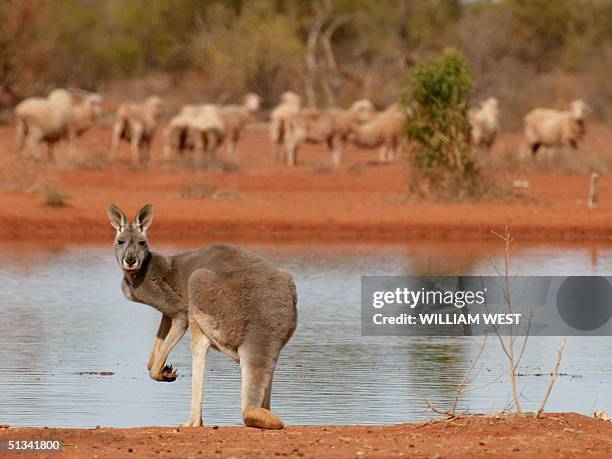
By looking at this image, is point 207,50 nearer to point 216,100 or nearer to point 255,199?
point 216,100

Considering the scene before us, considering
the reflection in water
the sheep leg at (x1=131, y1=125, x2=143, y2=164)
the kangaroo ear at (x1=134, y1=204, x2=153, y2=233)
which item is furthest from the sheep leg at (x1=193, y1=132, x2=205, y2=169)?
the kangaroo ear at (x1=134, y1=204, x2=153, y2=233)

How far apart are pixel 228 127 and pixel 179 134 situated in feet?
3.67

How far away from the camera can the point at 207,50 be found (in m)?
47.2

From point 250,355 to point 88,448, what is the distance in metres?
1.17

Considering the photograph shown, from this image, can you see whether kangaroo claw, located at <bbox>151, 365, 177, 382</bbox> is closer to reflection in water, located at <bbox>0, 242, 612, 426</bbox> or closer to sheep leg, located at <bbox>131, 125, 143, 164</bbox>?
reflection in water, located at <bbox>0, 242, 612, 426</bbox>

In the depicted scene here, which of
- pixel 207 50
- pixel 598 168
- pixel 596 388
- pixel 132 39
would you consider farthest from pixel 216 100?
pixel 596 388

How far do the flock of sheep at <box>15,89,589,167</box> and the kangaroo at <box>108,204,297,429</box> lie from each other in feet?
70.0

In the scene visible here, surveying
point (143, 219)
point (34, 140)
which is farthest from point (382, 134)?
point (143, 219)

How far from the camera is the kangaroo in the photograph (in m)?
8.40

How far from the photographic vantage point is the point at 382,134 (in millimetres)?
32844

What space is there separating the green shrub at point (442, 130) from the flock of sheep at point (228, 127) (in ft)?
18.6

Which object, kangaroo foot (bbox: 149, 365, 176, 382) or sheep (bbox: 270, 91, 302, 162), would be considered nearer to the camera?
kangaroo foot (bbox: 149, 365, 176, 382)

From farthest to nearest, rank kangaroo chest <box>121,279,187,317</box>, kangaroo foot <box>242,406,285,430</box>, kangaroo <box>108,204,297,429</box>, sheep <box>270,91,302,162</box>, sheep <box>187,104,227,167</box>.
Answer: sheep <box>270,91,302,162</box> < sheep <box>187,104,227,167</box> < kangaroo chest <box>121,279,187,317</box> < kangaroo <box>108,204,297,429</box> < kangaroo foot <box>242,406,285,430</box>

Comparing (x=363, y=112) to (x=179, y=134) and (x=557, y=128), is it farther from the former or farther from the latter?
(x=179, y=134)
